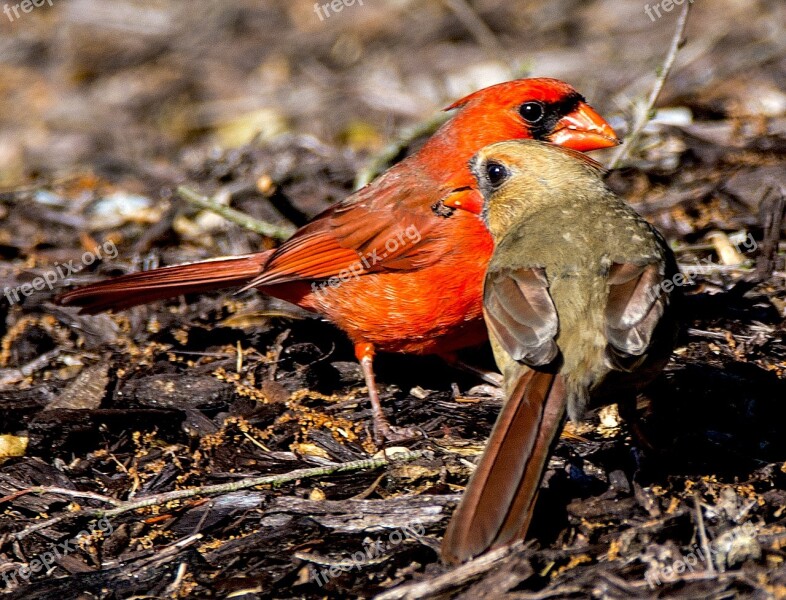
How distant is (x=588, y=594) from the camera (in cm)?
310

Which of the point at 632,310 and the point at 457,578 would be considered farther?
the point at 632,310

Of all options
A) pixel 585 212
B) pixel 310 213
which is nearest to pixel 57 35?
pixel 310 213

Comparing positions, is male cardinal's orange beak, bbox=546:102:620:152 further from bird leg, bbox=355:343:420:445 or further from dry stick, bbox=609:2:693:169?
bird leg, bbox=355:343:420:445

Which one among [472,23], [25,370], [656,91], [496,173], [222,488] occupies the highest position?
[472,23]

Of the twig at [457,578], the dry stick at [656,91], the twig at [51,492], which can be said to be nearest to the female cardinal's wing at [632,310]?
the twig at [457,578]

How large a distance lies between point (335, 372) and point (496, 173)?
1280mm

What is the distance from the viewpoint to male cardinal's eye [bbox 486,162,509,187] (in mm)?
4227

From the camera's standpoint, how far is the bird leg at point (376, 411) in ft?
14.1

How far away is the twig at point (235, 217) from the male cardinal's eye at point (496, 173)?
5.93 ft

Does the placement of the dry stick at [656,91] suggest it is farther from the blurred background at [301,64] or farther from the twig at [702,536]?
the twig at [702,536]

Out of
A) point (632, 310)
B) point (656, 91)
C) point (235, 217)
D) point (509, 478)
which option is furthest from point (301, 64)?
point (509, 478)

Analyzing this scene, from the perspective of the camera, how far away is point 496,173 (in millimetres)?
4250

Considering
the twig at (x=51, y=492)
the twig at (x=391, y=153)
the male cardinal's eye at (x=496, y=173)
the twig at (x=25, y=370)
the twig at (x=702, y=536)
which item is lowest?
the twig at (x=702, y=536)

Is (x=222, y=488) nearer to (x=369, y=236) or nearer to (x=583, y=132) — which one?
(x=369, y=236)
